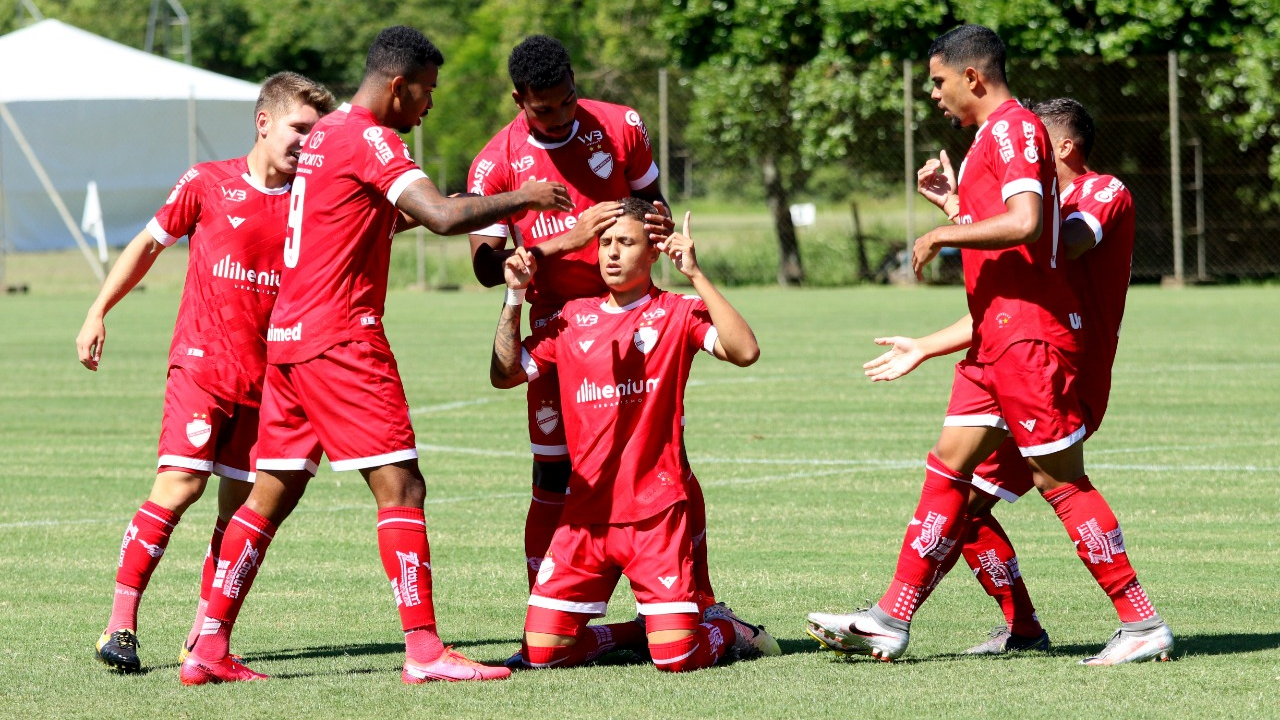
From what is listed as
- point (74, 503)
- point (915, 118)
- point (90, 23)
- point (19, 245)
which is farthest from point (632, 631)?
point (90, 23)

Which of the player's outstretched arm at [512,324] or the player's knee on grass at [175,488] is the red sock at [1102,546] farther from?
the player's knee on grass at [175,488]

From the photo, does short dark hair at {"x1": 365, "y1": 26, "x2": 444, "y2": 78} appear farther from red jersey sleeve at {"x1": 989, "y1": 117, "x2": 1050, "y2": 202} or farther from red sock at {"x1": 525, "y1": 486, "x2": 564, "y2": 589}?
red jersey sleeve at {"x1": 989, "y1": 117, "x2": 1050, "y2": 202}

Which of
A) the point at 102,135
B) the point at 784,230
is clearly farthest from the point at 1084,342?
the point at 102,135

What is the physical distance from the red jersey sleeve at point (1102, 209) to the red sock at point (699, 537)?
171cm

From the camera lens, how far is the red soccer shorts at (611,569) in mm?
5832

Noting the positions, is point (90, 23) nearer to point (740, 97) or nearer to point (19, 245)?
point (19, 245)

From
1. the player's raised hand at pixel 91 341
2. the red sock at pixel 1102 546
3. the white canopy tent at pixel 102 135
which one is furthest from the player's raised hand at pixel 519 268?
the white canopy tent at pixel 102 135

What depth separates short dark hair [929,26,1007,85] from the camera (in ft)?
18.6

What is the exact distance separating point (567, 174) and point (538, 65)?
22.0 inches

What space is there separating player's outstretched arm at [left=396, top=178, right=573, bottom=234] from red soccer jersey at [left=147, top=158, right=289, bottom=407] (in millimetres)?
1015

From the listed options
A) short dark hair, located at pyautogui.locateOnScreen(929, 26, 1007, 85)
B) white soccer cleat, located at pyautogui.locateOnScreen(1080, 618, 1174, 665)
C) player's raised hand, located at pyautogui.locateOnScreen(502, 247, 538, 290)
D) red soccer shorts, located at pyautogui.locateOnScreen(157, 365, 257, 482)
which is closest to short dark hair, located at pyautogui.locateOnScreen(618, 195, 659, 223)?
player's raised hand, located at pyautogui.locateOnScreen(502, 247, 538, 290)

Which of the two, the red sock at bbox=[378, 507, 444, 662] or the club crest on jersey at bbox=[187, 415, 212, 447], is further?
the club crest on jersey at bbox=[187, 415, 212, 447]

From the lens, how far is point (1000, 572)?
19.7ft

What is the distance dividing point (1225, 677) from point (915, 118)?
2274cm
